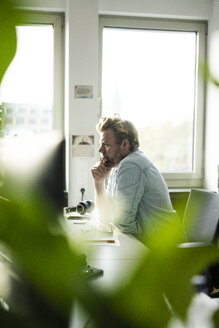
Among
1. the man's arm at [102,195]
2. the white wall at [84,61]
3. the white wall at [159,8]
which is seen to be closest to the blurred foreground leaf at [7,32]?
the man's arm at [102,195]

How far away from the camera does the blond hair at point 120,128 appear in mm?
2389

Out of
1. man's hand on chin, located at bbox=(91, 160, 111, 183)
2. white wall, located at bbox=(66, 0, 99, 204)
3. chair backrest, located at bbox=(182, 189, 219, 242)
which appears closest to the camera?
chair backrest, located at bbox=(182, 189, 219, 242)

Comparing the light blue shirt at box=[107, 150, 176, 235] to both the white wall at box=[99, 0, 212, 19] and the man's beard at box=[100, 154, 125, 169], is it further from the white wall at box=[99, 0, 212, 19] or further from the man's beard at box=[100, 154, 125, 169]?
the white wall at box=[99, 0, 212, 19]

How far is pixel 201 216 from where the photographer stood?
2.23 metres

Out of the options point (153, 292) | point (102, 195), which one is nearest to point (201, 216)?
point (102, 195)

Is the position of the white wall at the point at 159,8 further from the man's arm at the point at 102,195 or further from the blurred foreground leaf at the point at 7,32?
the blurred foreground leaf at the point at 7,32

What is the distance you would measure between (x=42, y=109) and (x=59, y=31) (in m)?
3.34

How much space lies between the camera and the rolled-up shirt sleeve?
209cm

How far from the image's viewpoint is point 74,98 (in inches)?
127

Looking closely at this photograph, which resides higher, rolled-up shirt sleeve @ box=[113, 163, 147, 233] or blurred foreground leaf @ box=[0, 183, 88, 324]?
blurred foreground leaf @ box=[0, 183, 88, 324]

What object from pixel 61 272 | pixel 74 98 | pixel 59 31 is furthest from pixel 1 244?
pixel 59 31

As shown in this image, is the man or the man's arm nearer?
the man

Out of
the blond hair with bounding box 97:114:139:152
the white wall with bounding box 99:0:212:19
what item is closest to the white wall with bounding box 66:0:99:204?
the white wall with bounding box 99:0:212:19

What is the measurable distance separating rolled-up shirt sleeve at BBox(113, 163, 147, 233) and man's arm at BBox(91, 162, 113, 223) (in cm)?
8
